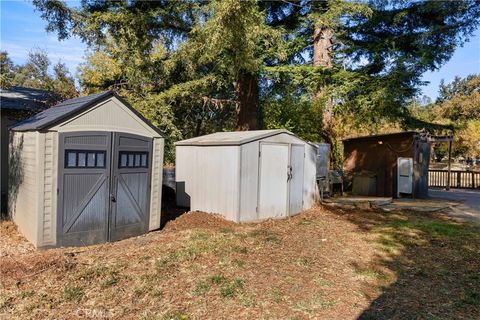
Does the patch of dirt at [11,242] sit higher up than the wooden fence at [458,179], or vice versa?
the wooden fence at [458,179]

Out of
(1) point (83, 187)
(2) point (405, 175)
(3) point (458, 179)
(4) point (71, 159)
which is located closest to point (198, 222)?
(1) point (83, 187)

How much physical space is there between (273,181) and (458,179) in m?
13.9

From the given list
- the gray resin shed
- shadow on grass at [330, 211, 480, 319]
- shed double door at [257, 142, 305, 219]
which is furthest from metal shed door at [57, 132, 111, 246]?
shadow on grass at [330, 211, 480, 319]

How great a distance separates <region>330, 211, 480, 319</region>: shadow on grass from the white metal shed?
5.87 ft

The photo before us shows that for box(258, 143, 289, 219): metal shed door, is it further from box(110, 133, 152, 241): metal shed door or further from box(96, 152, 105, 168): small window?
box(96, 152, 105, 168): small window

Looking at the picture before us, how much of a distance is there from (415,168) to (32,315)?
1197 centimetres

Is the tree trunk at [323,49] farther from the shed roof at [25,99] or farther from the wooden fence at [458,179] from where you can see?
the wooden fence at [458,179]

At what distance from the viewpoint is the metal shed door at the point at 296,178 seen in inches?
336

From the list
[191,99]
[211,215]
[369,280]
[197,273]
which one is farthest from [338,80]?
[197,273]

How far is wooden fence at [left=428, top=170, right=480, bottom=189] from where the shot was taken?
1745 cm

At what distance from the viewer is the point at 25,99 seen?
389 inches

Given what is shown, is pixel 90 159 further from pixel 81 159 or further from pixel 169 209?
pixel 169 209

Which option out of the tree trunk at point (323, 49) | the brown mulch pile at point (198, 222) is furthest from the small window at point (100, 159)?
the tree trunk at point (323, 49)

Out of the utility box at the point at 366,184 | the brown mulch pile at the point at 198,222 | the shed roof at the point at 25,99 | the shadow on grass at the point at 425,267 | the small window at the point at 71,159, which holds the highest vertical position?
the shed roof at the point at 25,99
